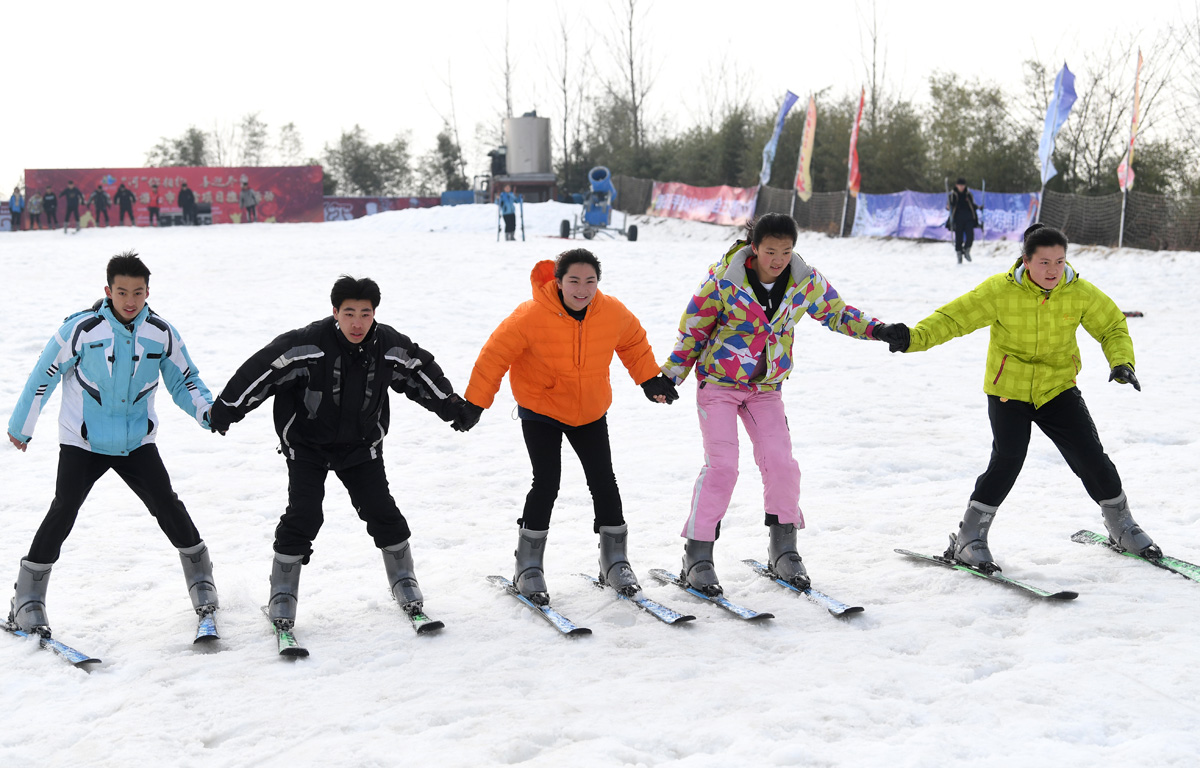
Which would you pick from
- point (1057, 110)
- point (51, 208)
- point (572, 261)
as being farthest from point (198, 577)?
point (51, 208)

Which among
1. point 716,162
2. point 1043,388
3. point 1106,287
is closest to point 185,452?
point 1043,388

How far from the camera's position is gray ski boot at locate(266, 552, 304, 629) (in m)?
4.29

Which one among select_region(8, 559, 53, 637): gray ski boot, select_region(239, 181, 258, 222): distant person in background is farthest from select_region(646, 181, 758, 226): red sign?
select_region(8, 559, 53, 637): gray ski boot

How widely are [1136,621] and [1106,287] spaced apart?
42.9 feet

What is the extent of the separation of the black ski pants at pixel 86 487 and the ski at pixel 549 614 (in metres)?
1.50

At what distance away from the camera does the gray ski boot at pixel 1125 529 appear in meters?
4.80

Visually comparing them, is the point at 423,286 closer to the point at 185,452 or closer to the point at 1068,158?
the point at 185,452

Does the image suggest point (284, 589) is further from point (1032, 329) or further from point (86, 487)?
point (1032, 329)

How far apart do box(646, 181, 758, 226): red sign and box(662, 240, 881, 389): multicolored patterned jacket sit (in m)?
26.6

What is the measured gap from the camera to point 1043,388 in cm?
464

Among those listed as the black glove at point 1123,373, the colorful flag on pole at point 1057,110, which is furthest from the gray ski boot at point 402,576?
the colorful flag on pole at point 1057,110

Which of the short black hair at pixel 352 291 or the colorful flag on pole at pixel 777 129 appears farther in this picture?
the colorful flag on pole at pixel 777 129

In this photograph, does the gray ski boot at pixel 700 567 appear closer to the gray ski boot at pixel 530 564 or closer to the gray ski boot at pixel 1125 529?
the gray ski boot at pixel 530 564

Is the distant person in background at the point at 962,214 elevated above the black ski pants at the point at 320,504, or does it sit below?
above
